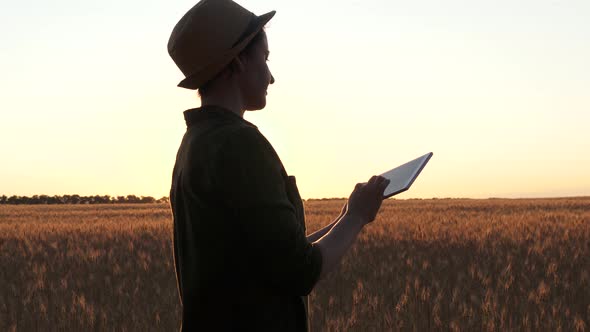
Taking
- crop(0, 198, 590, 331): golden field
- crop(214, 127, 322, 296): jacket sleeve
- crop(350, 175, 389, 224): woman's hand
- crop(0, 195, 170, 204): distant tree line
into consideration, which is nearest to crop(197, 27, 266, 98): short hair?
crop(214, 127, 322, 296): jacket sleeve

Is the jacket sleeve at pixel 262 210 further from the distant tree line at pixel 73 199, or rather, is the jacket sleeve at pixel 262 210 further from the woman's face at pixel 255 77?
the distant tree line at pixel 73 199

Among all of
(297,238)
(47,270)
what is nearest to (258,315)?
(297,238)

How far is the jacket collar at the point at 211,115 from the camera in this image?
1.84 metres

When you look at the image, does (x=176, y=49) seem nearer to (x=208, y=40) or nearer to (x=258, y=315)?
(x=208, y=40)

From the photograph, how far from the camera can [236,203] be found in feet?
5.57

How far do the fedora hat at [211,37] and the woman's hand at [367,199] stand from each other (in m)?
0.49

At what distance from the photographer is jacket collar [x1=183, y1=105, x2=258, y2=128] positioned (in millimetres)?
1845

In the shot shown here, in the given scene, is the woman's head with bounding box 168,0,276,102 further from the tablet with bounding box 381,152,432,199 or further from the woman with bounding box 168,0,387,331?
the tablet with bounding box 381,152,432,199

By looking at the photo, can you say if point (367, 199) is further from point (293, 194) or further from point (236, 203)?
A: point (236, 203)

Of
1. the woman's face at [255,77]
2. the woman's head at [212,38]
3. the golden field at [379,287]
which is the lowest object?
the golden field at [379,287]

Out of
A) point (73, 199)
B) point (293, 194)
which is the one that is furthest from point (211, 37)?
point (73, 199)

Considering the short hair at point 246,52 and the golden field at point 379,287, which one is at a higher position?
the short hair at point 246,52

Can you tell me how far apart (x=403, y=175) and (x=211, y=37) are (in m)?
0.65

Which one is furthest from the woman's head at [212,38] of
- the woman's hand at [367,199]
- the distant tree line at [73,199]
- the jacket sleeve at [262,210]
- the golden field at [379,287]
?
the distant tree line at [73,199]
